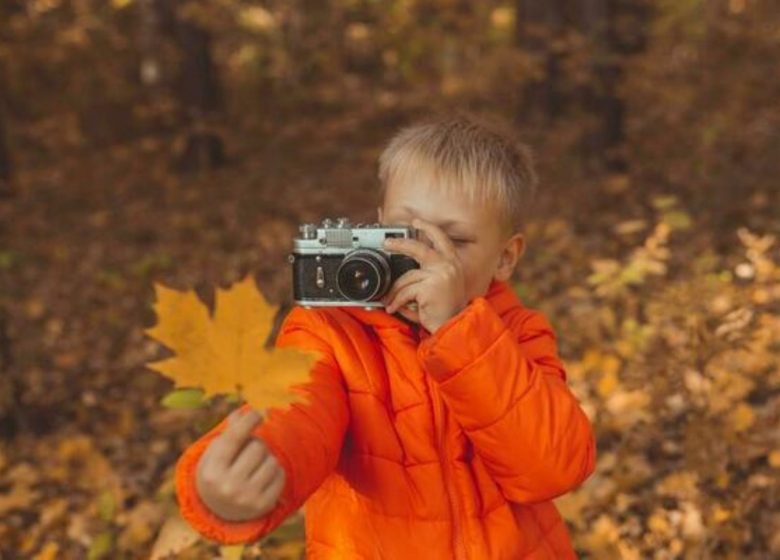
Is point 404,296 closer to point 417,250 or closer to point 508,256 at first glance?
point 417,250

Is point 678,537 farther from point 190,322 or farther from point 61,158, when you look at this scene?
point 61,158

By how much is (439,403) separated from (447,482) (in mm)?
154

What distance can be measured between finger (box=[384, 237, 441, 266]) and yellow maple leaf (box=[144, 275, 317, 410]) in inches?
18.2

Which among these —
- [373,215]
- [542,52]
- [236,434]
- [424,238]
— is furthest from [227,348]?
[373,215]

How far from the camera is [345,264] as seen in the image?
172 centimetres

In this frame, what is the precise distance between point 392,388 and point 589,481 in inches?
66.5

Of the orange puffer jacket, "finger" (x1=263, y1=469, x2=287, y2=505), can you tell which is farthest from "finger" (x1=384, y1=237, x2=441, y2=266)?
"finger" (x1=263, y1=469, x2=287, y2=505)

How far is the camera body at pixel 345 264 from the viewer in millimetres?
1692

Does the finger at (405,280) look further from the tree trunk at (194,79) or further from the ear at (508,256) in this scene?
the tree trunk at (194,79)

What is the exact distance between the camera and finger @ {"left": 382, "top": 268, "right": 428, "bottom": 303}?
1632mm

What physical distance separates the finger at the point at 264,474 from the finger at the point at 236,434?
0.04 meters

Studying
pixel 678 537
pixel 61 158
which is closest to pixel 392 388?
→ pixel 678 537

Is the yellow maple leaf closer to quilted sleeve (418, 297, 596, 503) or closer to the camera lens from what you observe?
quilted sleeve (418, 297, 596, 503)

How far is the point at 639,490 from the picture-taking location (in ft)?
10.5
